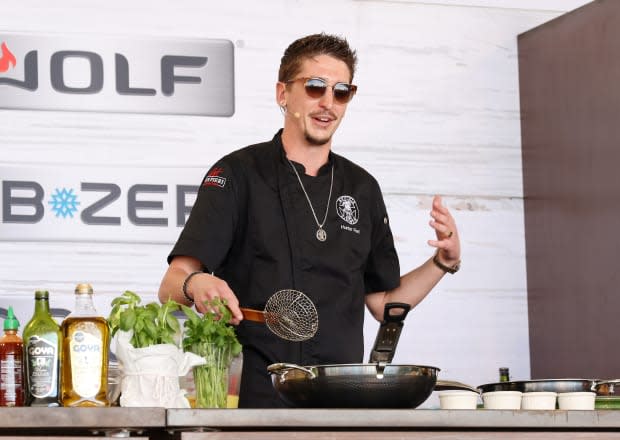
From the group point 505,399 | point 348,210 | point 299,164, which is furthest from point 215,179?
point 505,399

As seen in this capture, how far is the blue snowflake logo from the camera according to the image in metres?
3.26

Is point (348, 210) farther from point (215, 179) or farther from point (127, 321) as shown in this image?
point (127, 321)

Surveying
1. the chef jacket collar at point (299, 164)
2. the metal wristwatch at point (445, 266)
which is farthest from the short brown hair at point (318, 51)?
the metal wristwatch at point (445, 266)

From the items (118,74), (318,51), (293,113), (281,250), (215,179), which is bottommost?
(281,250)

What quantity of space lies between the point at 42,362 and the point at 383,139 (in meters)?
2.07

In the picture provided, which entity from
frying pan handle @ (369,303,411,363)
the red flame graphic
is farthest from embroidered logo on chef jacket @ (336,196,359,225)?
the red flame graphic

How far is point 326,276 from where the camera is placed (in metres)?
2.43

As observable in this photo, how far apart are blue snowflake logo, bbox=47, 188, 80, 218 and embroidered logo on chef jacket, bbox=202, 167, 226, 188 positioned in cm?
92

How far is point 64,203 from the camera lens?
3.26m

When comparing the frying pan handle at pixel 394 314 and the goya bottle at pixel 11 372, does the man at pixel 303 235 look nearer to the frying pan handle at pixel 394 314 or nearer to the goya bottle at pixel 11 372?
the frying pan handle at pixel 394 314

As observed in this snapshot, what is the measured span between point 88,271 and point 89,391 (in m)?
1.73

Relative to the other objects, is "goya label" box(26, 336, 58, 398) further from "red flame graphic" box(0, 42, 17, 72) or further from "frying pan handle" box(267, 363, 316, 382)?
"red flame graphic" box(0, 42, 17, 72)

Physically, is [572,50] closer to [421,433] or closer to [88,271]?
[88,271]

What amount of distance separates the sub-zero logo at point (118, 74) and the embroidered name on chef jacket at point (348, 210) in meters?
0.96
